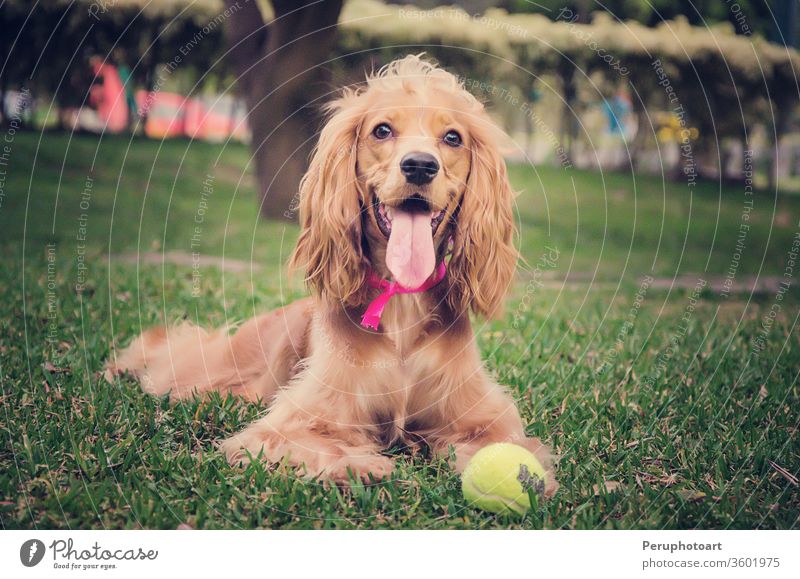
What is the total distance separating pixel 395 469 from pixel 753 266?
8244 mm

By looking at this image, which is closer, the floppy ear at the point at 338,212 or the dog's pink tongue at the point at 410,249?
the dog's pink tongue at the point at 410,249

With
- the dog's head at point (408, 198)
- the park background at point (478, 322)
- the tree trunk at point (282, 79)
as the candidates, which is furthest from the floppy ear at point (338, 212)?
the tree trunk at point (282, 79)

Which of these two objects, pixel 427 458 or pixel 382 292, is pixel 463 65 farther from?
pixel 427 458

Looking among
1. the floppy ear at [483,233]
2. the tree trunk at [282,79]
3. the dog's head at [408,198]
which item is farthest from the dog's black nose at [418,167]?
the tree trunk at [282,79]

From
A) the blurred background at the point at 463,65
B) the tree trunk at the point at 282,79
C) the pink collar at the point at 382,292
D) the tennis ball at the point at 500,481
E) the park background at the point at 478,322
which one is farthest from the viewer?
the blurred background at the point at 463,65

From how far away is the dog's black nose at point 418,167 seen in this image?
10.3ft

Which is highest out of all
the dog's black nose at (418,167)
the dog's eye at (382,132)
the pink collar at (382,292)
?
the dog's eye at (382,132)

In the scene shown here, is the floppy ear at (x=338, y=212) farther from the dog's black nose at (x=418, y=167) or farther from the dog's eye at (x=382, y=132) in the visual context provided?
the dog's black nose at (x=418, y=167)

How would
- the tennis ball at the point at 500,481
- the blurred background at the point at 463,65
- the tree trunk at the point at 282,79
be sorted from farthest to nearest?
the blurred background at the point at 463,65, the tree trunk at the point at 282,79, the tennis ball at the point at 500,481

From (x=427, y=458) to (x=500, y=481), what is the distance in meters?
0.61

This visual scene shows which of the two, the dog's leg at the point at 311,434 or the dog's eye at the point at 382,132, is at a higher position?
the dog's eye at the point at 382,132

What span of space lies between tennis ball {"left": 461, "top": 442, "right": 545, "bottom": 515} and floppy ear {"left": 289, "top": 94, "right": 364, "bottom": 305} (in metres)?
0.94

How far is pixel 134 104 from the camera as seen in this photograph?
41.7ft
